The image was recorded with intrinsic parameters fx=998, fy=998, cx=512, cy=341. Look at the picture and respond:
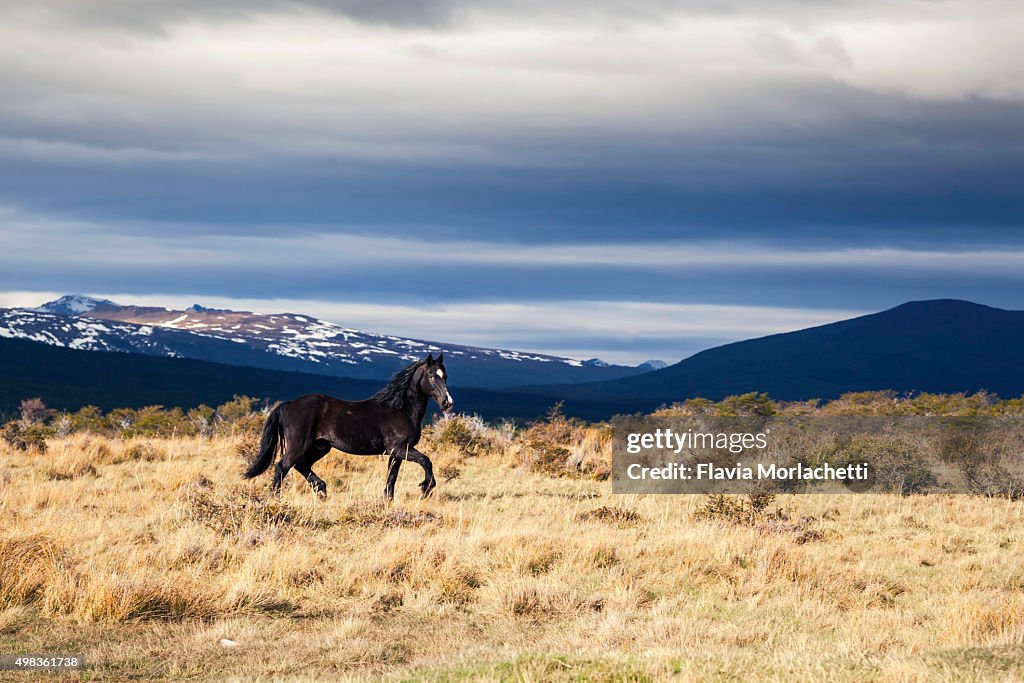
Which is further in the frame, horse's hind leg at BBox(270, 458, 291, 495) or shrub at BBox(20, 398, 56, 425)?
shrub at BBox(20, 398, 56, 425)

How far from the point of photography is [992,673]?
23.5 ft

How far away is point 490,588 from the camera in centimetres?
1092

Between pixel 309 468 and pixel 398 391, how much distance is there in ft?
6.21

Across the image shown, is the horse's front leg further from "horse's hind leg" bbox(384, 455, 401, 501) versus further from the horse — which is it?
"horse's hind leg" bbox(384, 455, 401, 501)

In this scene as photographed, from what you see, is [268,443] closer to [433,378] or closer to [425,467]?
[425,467]

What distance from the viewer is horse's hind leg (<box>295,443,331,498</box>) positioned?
52.5 feet

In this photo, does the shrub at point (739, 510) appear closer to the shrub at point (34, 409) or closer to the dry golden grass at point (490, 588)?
Answer: the dry golden grass at point (490, 588)

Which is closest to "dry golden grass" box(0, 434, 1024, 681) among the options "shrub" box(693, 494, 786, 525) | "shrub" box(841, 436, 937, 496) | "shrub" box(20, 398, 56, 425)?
"shrub" box(693, 494, 786, 525)

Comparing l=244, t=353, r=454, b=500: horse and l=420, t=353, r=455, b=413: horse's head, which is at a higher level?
l=420, t=353, r=455, b=413: horse's head

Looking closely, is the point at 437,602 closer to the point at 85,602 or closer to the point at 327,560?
the point at 327,560

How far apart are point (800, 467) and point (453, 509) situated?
9133 millimetres

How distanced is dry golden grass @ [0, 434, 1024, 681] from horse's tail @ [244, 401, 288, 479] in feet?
1.75

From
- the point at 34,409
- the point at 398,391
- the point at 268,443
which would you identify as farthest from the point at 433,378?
the point at 34,409

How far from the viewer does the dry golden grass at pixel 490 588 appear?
8336 millimetres
